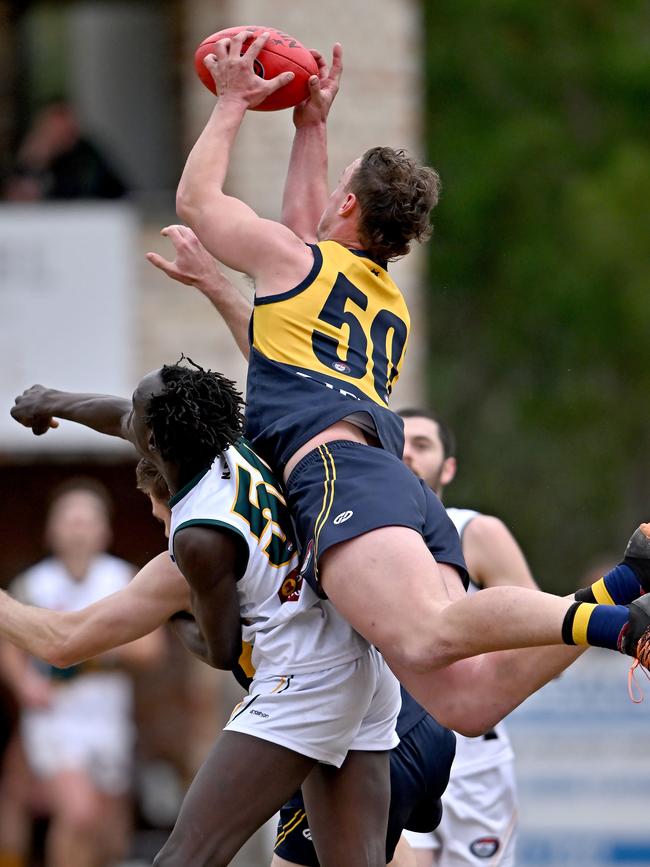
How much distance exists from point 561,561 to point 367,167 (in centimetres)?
1733

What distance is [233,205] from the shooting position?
5.41 meters

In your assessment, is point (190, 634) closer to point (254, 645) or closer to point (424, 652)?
point (254, 645)

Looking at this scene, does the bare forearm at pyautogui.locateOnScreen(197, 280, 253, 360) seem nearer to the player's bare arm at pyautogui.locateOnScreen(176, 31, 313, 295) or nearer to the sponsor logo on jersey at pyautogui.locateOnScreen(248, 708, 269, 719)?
the player's bare arm at pyautogui.locateOnScreen(176, 31, 313, 295)

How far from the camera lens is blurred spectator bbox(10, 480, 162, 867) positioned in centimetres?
1038

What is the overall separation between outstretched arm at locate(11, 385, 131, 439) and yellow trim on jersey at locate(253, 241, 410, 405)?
0.62m

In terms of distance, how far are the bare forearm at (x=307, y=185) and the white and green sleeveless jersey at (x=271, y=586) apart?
983 mm

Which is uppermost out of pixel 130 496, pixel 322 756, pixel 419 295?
pixel 322 756

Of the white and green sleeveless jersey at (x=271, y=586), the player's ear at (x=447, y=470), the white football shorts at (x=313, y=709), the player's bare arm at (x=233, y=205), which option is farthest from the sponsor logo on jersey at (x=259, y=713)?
the player's ear at (x=447, y=470)

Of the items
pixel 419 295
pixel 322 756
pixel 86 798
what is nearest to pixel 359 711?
pixel 322 756

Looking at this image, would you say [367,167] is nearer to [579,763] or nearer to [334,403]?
[334,403]

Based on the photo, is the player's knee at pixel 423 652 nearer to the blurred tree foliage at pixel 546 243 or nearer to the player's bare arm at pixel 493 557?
the player's bare arm at pixel 493 557

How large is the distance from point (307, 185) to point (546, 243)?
13.5m

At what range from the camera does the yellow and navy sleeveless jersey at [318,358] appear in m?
5.30

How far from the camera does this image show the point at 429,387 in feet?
69.3
